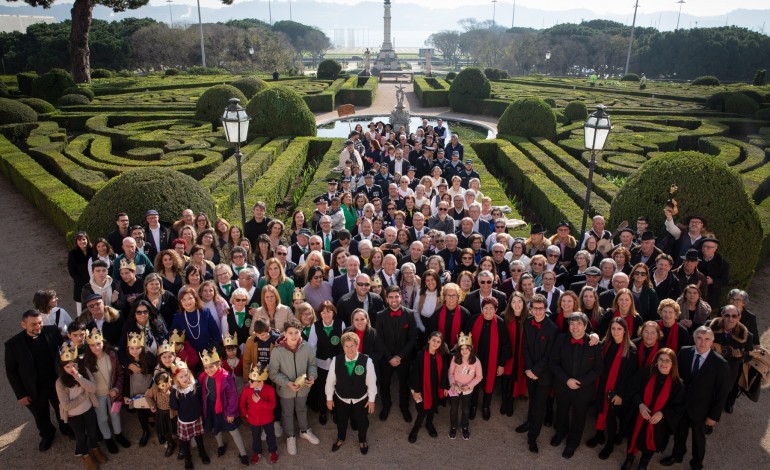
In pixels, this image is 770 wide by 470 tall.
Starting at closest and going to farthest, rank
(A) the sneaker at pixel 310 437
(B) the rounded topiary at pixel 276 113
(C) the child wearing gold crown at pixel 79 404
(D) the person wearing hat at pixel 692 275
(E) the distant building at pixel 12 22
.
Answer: (C) the child wearing gold crown at pixel 79 404 → (A) the sneaker at pixel 310 437 → (D) the person wearing hat at pixel 692 275 → (B) the rounded topiary at pixel 276 113 → (E) the distant building at pixel 12 22

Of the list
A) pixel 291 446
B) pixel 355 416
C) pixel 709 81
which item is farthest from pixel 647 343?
pixel 709 81

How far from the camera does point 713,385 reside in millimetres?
4770

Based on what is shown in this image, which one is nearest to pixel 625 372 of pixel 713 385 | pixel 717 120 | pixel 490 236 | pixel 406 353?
pixel 713 385

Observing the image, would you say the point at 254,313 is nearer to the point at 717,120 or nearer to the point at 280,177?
the point at 280,177

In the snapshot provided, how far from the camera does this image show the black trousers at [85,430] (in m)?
4.99

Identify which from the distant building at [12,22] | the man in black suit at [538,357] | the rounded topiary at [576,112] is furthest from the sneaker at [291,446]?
the distant building at [12,22]

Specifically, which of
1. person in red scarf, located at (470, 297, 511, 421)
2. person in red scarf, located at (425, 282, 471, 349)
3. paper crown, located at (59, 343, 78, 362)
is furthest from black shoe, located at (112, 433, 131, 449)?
person in red scarf, located at (470, 297, 511, 421)

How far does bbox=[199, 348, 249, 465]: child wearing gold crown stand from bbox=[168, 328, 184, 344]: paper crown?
426mm

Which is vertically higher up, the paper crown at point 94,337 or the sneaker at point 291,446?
the paper crown at point 94,337

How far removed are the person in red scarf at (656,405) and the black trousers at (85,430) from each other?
5.06 m

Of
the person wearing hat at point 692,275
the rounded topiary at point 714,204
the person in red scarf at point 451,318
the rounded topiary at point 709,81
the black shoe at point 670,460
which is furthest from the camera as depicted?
the rounded topiary at point 709,81

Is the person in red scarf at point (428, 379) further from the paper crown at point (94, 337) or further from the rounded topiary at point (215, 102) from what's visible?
the rounded topiary at point (215, 102)

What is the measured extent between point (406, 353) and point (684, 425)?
2.72 metres

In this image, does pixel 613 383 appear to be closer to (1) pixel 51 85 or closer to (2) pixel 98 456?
(2) pixel 98 456
